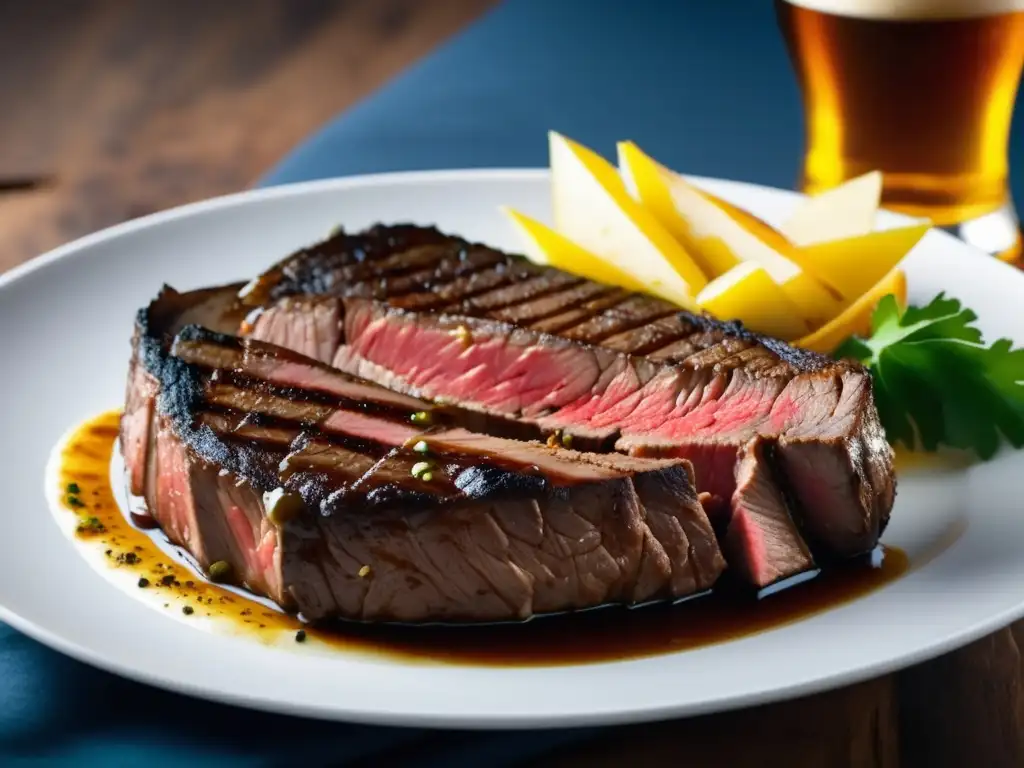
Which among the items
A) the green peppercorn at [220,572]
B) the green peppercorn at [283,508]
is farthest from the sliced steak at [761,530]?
the green peppercorn at [220,572]

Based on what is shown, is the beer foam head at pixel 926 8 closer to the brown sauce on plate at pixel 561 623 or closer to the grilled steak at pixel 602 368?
the grilled steak at pixel 602 368

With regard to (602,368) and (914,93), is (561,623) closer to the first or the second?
(602,368)

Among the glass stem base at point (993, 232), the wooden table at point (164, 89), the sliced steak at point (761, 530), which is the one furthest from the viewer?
the wooden table at point (164, 89)

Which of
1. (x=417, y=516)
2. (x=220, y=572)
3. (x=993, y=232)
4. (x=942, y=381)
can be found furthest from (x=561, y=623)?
(x=993, y=232)

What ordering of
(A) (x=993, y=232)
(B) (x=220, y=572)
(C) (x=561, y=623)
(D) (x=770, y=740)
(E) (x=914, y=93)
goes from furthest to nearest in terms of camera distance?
(A) (x=993, y=232)
(E) (x=914, y=93)
(B) (x=220, y=572)
(C) (x=561, y=623)
(D) (x=770, y=740)

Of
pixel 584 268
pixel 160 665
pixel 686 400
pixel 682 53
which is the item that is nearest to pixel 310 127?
pixel 682 53
